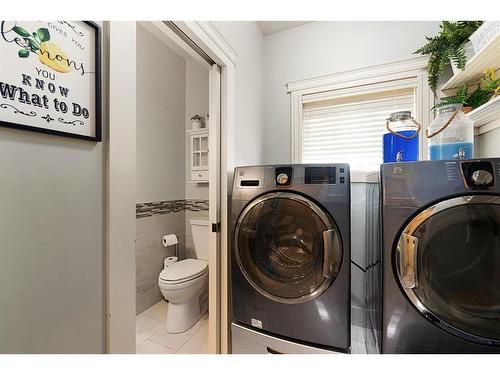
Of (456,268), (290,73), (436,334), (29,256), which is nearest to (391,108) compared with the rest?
(290,73)

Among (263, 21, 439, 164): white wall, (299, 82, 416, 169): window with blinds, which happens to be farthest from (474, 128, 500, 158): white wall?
(263, 21, 439, 164): white wall

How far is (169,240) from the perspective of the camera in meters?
2.01

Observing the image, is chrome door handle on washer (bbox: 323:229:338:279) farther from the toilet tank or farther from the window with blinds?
the toilet tank

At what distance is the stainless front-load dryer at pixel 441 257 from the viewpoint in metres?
0.77

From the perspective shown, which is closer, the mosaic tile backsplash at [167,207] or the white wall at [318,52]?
the white wall at [318,52]

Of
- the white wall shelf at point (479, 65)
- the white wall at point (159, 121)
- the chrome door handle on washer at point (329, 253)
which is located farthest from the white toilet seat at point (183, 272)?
the white wall shelf at point (479, 65)

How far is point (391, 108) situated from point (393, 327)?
59.1 inches

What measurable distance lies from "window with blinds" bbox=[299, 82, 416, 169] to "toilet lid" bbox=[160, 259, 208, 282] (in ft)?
4.24

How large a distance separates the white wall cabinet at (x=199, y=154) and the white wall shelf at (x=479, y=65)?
1950 millimetres

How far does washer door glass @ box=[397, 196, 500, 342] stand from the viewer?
780 millimetres

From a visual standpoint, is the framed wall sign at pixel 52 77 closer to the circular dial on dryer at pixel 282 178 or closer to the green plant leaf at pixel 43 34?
the green plant leaf at pixel 43 34

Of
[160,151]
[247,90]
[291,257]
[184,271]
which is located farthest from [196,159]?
[291,257]

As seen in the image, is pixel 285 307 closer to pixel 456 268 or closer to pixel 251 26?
pixel 456 268
